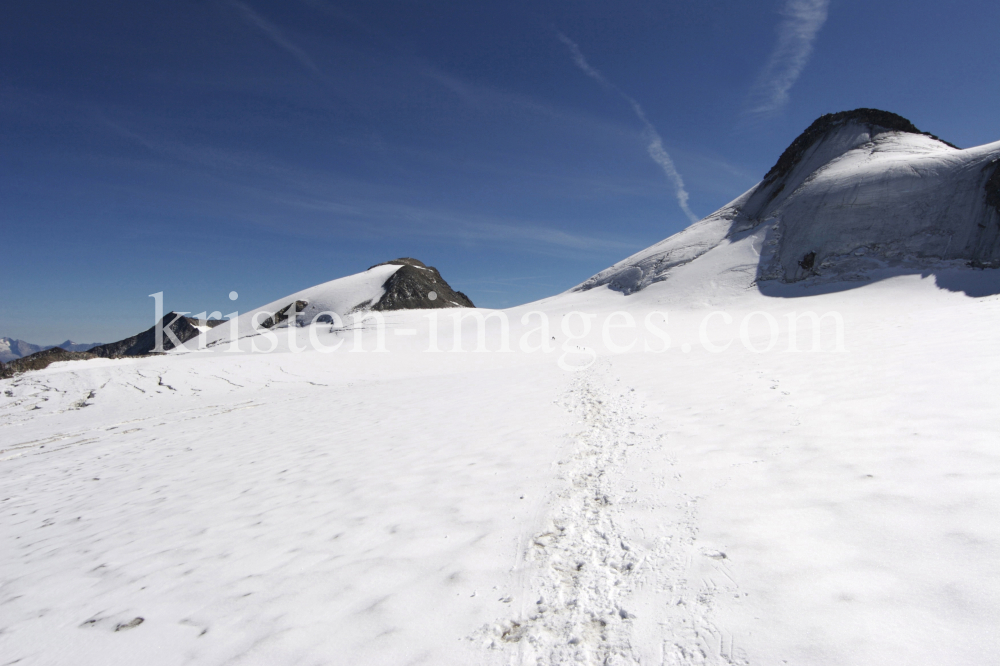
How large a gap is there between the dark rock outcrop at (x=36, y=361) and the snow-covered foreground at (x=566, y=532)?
9334 mm

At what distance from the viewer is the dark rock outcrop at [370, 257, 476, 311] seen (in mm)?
38375

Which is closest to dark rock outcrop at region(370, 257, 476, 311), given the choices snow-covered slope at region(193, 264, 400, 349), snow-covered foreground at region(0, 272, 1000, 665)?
snow-covered slope at region(193, 264, 400, 349)

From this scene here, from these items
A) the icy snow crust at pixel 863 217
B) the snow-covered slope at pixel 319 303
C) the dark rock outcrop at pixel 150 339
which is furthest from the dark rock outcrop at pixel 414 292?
the dark rock outcrop at pixel 150 339

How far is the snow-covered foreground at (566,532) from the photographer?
245 cm

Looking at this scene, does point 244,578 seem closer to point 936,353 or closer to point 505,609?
point 505,609

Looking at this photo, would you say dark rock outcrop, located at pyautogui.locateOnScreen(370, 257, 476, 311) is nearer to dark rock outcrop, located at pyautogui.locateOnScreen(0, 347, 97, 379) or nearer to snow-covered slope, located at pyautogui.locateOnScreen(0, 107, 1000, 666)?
dark rock outcrop, located at pyautogui.locateOnScreen(0, 347, 97, 379)

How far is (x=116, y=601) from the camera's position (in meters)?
3.62

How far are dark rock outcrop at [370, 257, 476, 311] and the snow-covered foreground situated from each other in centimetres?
2925

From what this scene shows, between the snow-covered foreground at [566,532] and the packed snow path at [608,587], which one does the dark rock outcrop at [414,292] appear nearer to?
the snow-covered foreground at [566,532]

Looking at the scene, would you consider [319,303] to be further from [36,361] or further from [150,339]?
[36,361]

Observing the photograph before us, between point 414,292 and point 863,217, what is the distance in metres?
34.9

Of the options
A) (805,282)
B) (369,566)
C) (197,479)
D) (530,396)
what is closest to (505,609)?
(369,566)

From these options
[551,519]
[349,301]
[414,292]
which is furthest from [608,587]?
[349,301]

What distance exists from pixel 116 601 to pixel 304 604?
1949 mm
